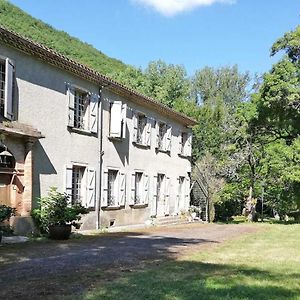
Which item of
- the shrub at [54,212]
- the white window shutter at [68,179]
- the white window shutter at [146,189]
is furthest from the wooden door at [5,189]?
the white window shutter at [146,189]

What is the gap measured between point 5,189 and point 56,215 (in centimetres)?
161

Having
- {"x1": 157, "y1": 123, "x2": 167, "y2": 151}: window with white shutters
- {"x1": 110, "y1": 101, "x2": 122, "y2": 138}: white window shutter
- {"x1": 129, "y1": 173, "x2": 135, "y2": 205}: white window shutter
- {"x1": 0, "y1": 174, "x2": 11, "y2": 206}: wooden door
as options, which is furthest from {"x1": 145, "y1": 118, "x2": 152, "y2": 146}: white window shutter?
{"x1": 0, "y1": 174, "x2": 11, "y2": 206}: wooden door

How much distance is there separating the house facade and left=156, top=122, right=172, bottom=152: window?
51 mm

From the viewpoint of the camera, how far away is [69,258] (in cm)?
912

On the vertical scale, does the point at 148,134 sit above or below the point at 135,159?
above

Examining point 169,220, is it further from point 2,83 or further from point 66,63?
point 2,83

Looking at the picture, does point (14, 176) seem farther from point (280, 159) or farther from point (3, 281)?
point (280, 159)

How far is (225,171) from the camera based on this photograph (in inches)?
1135

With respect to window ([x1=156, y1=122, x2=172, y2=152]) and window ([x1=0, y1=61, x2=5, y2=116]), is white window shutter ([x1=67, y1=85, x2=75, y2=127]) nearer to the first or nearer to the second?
window ([x1=0, y1=61, x2=5, y2=116])

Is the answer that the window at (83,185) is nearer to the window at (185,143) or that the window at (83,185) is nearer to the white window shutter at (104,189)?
the white window shutter at (104,189)

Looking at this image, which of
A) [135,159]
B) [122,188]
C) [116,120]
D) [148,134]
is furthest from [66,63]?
[148,134]

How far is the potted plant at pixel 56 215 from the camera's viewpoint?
12906mm

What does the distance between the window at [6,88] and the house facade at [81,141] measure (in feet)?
0.09

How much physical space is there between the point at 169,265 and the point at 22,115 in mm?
6921
